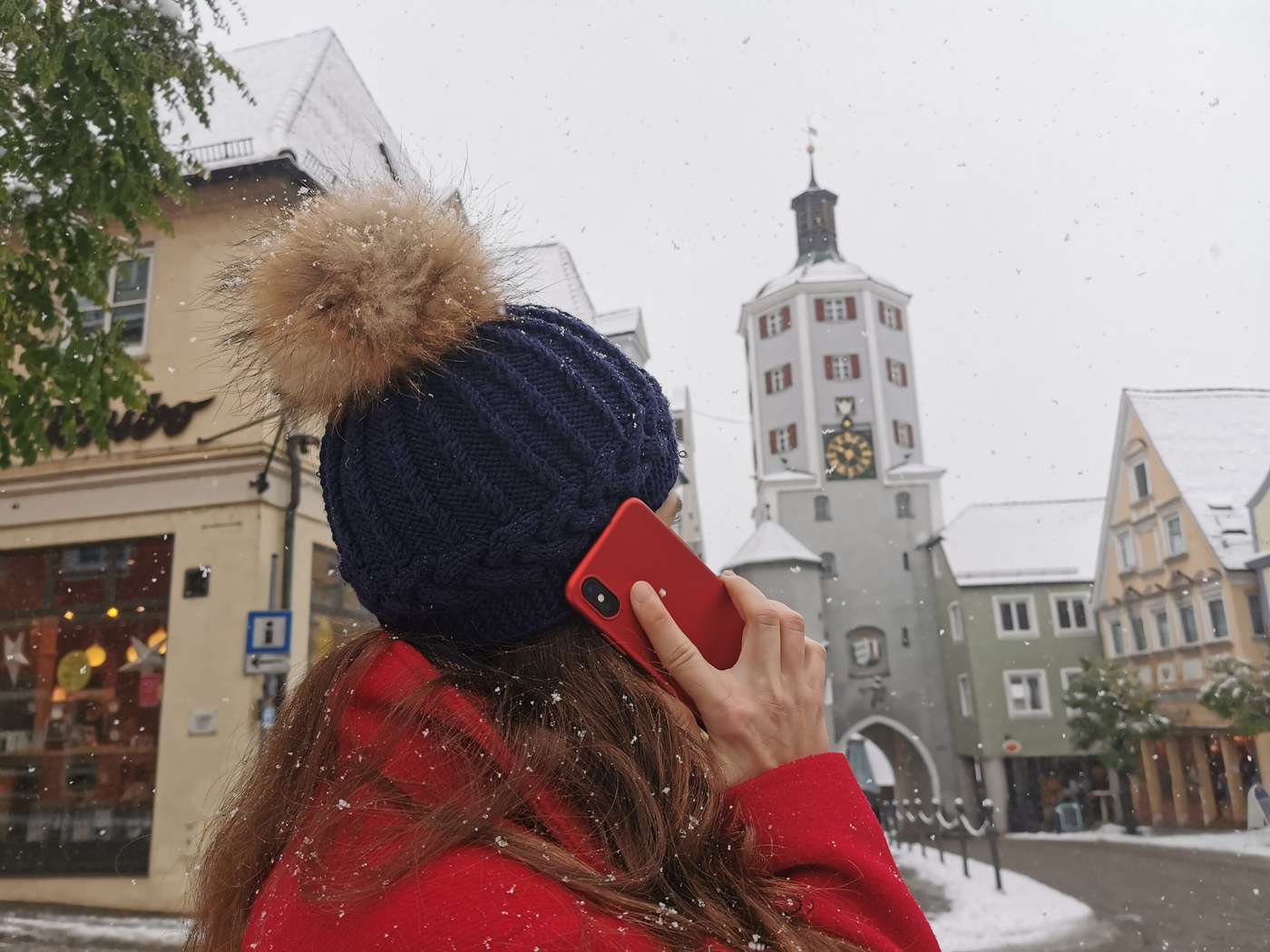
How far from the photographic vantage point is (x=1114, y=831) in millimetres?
10945

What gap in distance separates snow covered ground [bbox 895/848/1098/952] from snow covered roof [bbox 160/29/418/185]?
19.0 ft

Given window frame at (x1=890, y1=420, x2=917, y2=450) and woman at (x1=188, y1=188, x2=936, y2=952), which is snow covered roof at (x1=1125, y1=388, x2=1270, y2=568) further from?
window frame at (x1=890, y1=420, x2=917, y2=450)

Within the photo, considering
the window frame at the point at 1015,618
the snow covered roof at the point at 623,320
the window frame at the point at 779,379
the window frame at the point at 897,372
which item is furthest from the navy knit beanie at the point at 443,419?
the window frame at the point at 897,372

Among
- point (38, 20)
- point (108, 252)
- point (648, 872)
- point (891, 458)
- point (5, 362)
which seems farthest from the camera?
point (891, 458)

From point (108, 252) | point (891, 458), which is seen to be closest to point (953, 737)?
point (891, 458)

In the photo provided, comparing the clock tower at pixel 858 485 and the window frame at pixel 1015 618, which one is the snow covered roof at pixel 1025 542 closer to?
the window frame at pixel 1015 618

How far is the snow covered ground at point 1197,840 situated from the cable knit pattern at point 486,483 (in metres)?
7.40

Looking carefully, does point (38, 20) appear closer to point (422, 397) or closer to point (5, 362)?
point (5, 362)

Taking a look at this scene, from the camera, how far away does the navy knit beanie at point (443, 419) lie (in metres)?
0.74

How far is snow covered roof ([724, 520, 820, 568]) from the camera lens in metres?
15.1

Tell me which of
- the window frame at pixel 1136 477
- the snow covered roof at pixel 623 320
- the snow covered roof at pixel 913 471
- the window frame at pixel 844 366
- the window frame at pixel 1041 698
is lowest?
the window frame at pixel 1041 698

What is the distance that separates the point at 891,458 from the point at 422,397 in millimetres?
19662

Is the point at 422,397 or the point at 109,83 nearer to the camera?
the point at 422,397

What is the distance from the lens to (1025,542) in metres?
16.7
